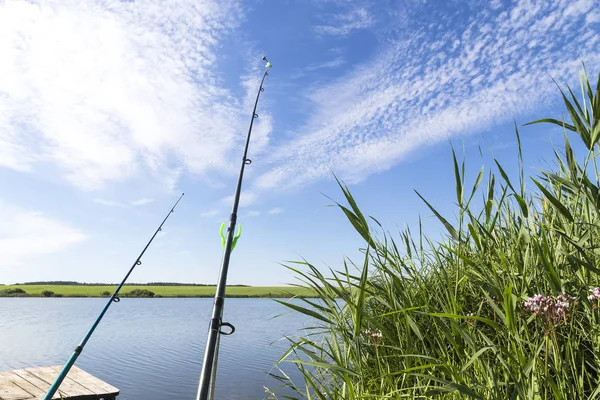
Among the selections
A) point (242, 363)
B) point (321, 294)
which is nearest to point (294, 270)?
point (321, 294)

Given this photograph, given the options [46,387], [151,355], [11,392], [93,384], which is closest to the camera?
[11,392]

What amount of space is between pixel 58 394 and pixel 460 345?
5120 millimetres

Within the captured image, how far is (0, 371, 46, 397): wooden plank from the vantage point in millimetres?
5434

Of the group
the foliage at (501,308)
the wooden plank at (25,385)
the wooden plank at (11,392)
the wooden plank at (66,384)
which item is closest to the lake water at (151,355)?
the wooden plank at (66,384)

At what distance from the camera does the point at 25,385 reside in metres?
5.82

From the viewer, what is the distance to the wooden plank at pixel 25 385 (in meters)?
5.43

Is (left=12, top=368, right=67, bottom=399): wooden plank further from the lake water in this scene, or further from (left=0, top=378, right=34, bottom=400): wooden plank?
the lake water

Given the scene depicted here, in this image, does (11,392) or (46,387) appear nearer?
(11,392)

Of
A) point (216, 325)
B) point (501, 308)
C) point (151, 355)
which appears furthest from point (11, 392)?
point (151, 355)

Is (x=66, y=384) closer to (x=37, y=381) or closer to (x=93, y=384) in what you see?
(x=93, y=384)

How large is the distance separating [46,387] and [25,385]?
0.31 metres

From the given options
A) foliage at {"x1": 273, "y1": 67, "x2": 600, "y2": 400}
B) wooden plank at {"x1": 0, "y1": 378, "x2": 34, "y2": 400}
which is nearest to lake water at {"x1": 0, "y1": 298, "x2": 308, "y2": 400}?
wooden plank at {"x1": 0, "y1": 378, "x2": 34, "y2": 400}

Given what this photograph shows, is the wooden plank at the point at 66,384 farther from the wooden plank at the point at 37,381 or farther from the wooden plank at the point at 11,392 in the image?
the wooden plank at the point at 11,392

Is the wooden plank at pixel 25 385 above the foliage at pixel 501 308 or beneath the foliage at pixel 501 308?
beneath
